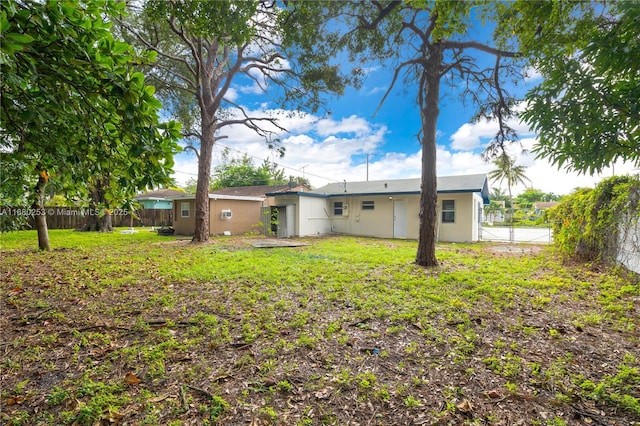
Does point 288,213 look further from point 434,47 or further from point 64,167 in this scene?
point 64,167

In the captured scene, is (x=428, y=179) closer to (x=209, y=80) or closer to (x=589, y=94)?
(x=589, y=94)

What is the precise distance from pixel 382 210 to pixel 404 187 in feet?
5.57

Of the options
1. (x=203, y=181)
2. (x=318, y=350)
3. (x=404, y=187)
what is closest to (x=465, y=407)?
(x=318, y=350)

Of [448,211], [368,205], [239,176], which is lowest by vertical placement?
[448,211]

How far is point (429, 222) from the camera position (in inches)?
276

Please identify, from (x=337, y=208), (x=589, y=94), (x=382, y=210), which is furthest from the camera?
(x=337, y=208)

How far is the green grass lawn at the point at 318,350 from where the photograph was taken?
2047 mm

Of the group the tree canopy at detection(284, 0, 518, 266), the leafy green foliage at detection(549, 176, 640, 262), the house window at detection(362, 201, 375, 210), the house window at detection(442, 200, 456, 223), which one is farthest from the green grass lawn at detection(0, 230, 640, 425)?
the house window at detection(362, 201, 375, 210)

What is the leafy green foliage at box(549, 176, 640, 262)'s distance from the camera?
18.2 ft

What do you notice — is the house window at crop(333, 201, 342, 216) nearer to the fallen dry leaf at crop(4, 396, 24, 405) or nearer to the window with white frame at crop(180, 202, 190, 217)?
the window with white frame at crop(180, 202, 190, 217)

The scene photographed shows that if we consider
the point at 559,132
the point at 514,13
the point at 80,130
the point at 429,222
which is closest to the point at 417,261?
the point at 429,222

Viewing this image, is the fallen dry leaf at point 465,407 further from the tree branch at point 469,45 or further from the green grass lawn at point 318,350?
the tree branch at point 469,45

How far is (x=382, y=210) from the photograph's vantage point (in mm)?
15141

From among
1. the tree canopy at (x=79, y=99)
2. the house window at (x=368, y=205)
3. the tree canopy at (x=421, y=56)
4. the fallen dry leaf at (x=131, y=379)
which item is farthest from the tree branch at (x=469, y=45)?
the house window at (x=368, y=205)
